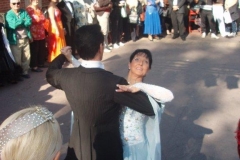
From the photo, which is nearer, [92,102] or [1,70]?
[92,102]

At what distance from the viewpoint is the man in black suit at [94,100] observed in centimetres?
265

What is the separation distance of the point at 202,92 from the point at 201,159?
8.13ft

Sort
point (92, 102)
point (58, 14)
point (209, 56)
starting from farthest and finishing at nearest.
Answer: point (209, 56) → point (58, 14) → point (92, 102)

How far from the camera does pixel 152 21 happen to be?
11336 millimetres

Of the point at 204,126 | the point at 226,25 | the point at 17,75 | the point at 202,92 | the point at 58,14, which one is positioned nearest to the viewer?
the point at 204,126

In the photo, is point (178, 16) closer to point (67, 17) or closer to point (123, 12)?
point (123, 12)

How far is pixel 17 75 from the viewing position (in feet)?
25.5

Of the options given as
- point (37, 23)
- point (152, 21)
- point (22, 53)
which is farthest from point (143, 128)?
point (152, 21)

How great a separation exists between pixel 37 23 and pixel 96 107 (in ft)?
19.0

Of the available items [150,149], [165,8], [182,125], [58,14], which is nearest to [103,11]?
[58,14]

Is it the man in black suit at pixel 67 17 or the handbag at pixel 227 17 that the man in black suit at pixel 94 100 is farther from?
the handbag at pixel 227 17

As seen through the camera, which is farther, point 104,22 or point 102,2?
point 104,22

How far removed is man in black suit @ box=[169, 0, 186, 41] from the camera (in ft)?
36.7

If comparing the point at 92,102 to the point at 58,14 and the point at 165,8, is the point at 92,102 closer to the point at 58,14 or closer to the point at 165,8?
the point at 58,14
